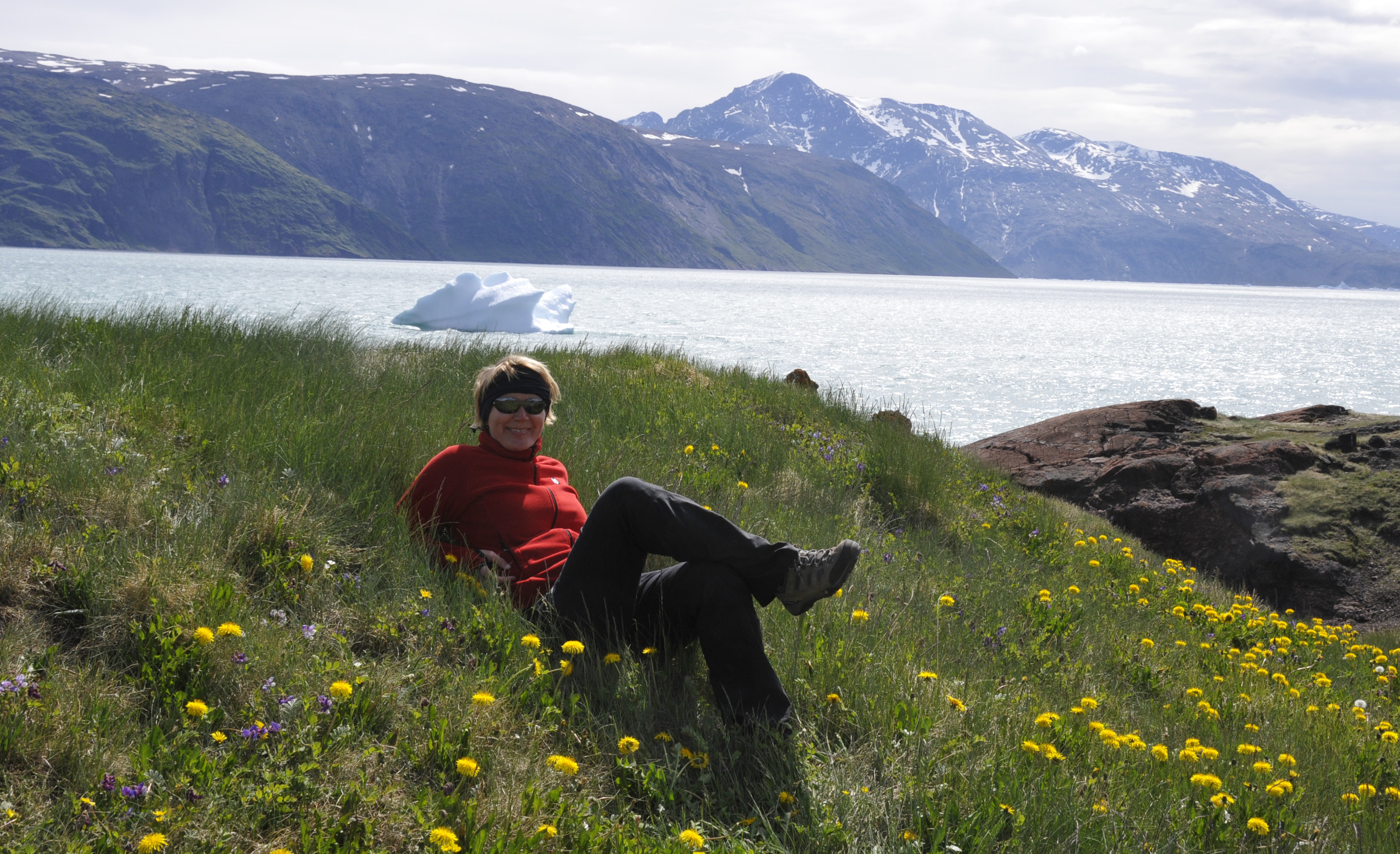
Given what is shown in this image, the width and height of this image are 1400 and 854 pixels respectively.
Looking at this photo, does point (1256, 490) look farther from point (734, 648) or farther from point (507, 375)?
point (507, 375)

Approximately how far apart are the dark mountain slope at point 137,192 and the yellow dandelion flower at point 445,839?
7434 inches

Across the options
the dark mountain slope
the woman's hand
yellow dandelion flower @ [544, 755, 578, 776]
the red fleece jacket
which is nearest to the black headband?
the red fleece jacket

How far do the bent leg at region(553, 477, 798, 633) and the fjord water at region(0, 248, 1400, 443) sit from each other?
7.53 m

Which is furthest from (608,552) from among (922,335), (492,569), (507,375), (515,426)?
(922,335)

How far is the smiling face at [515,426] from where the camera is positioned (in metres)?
3.94

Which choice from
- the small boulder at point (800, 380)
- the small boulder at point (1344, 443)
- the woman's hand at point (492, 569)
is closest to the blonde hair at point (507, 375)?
the woman's hand at point (492, 569)

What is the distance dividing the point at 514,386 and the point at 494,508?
1.78 feet

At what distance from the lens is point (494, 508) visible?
3848mm

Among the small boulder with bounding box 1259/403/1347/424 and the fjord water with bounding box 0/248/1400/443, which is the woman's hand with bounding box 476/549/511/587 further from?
the small boulder with bounding box 1259/403/1347/424

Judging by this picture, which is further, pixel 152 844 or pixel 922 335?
pixel 922 335

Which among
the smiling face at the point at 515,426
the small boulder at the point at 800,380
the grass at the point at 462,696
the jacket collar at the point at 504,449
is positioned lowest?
the grass at the point at 462,696

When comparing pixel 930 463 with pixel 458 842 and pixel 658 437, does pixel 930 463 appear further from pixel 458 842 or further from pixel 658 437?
pixel 458 842

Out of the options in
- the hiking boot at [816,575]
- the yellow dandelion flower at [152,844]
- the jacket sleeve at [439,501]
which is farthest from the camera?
the jacket sleeve at [439,501]

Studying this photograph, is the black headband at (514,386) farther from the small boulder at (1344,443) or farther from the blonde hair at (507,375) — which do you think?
the small boulder at (1344,443)
